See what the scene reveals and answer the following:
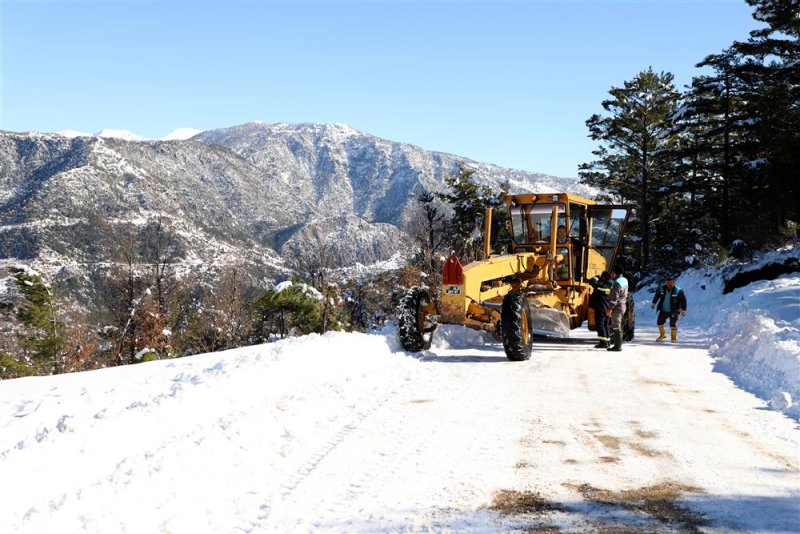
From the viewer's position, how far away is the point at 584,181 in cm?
4662

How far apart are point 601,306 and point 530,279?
1.92 m

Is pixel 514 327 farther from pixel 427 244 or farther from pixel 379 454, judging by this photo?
pixel 427 244

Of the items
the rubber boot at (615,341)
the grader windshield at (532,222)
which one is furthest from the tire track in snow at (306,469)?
the rubber boot at (615,341)

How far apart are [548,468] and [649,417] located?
94.4 inches

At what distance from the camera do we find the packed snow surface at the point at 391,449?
455 centimetres

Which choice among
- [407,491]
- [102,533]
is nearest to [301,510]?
[407,491]

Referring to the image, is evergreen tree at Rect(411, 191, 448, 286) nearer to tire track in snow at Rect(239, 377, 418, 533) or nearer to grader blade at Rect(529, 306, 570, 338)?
grader blade at Rect(529, 306, 570, 338)

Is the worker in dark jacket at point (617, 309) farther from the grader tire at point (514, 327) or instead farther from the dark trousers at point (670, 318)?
the grader tire at point (514, 327)

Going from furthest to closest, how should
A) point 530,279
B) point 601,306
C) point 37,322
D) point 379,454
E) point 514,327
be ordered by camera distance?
1. point 37,322
2. point 601,306
3. point 530,279
4. point 514,327
5. point 379,454

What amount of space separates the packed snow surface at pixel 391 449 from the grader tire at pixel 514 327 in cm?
128

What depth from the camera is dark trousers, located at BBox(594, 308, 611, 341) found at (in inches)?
559

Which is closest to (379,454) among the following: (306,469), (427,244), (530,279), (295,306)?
(306,469)

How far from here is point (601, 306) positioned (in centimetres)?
1442

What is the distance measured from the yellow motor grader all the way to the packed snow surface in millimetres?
1639
